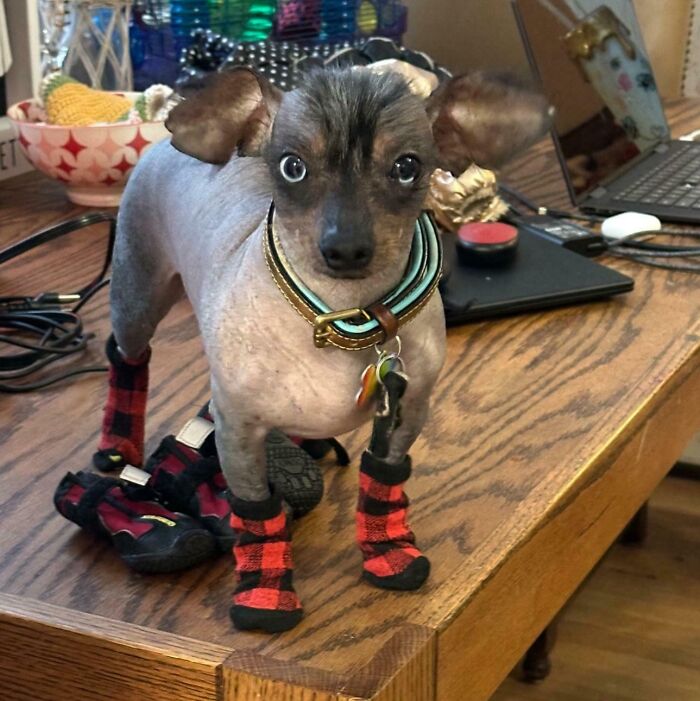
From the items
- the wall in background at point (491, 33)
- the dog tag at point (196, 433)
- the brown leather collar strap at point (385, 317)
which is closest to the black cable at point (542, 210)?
the wall in background at point (491, 33)

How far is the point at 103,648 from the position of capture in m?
0.56

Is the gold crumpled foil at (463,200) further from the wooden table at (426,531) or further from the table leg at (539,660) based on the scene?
the table leg at (539,660)

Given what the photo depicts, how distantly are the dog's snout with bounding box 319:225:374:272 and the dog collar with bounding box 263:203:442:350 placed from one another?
0.04 metres

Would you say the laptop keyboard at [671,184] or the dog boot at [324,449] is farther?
the laptop keyboard at [671,184]

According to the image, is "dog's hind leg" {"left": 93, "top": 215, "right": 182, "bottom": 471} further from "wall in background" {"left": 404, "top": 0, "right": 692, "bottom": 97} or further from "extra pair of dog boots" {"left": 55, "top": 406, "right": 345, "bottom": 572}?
"wall in background" {"left": 404, "top": 0, "right": 692, "bottom": 97}

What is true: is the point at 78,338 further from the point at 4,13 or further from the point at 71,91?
the point at 4,13

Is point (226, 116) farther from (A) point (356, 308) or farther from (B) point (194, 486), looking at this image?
(B) point (194, 486)

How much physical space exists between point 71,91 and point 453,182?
1.53 ft

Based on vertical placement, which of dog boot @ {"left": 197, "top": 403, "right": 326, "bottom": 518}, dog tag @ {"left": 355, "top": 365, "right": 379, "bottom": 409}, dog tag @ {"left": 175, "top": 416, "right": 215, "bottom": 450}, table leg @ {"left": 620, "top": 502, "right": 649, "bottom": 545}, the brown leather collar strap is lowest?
table leg @ {"left": 620, "top": 502, "right": 649, "bottom": 545}

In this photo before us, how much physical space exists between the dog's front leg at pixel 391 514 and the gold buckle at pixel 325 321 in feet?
0.27

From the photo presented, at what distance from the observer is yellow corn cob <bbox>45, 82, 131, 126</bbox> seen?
50.1 inches

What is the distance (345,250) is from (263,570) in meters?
0.19

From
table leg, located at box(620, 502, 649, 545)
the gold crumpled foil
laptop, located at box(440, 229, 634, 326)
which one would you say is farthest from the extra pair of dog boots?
table leg, located at box(620, 502, 649, 545)

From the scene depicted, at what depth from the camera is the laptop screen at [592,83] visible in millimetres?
1330
